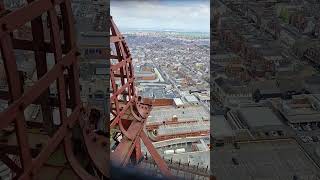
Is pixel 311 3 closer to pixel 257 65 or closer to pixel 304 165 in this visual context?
pixel 257 65

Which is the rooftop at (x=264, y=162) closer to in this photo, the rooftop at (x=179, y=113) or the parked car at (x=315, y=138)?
the parked car at (x=315, y=138)

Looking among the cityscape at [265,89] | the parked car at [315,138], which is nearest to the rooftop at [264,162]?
the cityscape at [265,89]

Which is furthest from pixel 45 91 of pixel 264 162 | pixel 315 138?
pixel 315 138

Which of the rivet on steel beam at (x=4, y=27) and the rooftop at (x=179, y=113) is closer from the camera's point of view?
the rivet on steel beam at (x=4, y=27)

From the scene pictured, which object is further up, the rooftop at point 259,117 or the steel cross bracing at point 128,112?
the steel cross bracing at point 128,112

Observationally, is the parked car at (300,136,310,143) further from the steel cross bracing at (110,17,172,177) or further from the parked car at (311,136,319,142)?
the steel cross bracing at (110,17,172,177)

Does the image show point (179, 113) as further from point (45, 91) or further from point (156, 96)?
point (45, 91)
